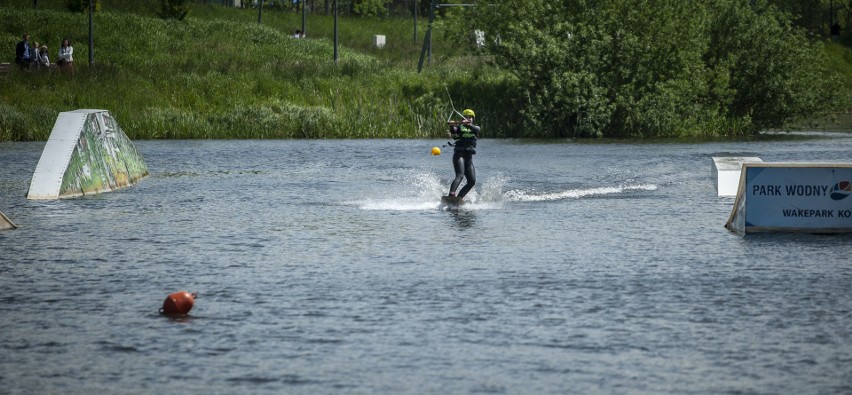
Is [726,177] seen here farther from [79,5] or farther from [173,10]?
[79,5]

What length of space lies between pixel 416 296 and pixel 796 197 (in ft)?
26.5

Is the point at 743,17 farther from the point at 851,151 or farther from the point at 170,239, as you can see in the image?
the point at 170,239

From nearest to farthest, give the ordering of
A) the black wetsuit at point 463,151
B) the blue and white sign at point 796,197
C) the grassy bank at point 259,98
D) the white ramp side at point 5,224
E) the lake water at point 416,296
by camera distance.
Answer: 1. the lake water at point 416,296
2. the blue and white sign at point 796,197
3. the white ramp side at point 5,224
4. the black wetsuit at point 463,151
5. the grassy bank at point 259,98

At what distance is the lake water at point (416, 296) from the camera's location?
10.1m

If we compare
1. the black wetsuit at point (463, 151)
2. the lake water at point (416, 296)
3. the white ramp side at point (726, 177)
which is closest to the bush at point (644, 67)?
the white ramp side at point (726, 177)

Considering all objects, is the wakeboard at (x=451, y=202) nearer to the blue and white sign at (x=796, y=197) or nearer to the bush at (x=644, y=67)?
the blue and white sign at (x=796, y=197)

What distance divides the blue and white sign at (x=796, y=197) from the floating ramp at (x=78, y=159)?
42.1ft

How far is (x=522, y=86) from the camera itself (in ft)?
178

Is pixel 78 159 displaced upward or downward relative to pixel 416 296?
upward

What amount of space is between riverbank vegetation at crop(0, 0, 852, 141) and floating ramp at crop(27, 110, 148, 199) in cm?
2112

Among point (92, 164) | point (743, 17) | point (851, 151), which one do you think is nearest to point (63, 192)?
point (92, 164)

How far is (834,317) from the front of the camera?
41.1 feet

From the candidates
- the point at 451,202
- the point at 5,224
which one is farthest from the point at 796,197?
the point at 5,224

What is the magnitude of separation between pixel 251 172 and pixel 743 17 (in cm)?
3143
